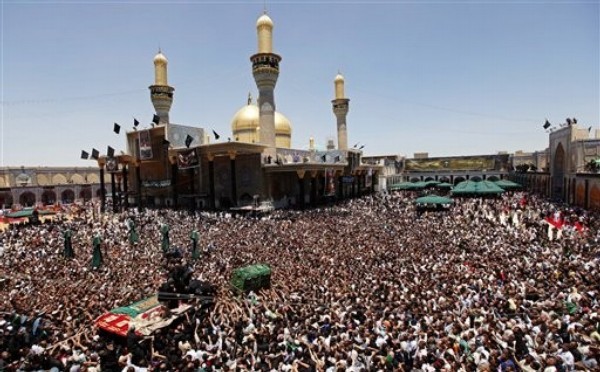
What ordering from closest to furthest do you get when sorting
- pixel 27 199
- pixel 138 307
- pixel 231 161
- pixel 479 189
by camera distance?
pixel 138 307 < pixel 479 189 < pixel 231 161 < pixel 27 199

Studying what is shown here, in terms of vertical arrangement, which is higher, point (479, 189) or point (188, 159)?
point (188, 159)

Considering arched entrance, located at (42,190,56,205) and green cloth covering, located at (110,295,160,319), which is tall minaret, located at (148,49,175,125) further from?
green cloth covering, located at (110,295,160,319)

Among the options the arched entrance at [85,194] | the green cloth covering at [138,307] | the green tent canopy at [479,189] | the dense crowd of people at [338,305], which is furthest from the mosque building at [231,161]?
the arched entrance at [85,194]

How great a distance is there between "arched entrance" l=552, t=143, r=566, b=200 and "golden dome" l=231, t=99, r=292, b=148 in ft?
108

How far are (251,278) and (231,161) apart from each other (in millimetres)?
23950

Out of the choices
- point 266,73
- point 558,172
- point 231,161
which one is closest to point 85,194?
point 231,161

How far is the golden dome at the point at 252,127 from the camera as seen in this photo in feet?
163

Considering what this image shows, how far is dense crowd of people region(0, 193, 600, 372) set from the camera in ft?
26.5

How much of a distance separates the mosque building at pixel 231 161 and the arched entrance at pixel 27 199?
25.2m

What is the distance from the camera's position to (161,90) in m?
46.8

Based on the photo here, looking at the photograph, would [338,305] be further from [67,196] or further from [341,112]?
[67,196]

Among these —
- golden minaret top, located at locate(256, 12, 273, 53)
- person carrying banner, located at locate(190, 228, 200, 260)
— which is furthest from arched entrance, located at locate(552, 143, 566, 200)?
person carrying banner, located at locate(190, 228, 200, 260)

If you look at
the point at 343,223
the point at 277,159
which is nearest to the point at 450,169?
the point at 277,159

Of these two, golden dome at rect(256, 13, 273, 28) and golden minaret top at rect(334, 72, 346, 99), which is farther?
golden minaret top at rect(334, 72, 346, 99)
